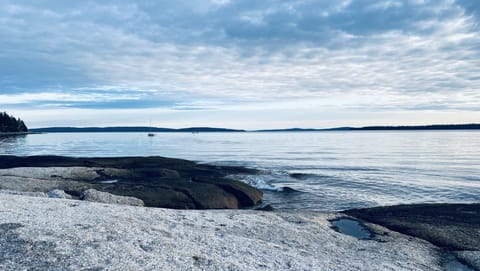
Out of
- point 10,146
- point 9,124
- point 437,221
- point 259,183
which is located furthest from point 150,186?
point 9,124

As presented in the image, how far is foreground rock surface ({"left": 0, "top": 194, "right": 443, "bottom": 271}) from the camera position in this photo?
8.10 meters

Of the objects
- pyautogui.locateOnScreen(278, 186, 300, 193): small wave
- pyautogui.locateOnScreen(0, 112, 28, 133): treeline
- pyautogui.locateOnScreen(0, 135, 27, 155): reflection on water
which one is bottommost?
pyautogui.locateOnScreen(278, 186, 300, 193): small wave

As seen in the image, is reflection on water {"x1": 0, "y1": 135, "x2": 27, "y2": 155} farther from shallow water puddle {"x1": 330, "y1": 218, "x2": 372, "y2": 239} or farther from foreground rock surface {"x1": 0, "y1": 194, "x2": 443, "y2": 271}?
shallow water puddle {"x1": 330, "y1": 218, "x2": 372, "y2": 239}

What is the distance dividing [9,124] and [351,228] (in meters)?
182

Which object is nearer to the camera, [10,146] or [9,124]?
[10,146]

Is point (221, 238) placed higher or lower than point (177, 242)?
lower

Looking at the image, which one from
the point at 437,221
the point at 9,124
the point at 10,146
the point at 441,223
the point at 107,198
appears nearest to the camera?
the point at 441,223

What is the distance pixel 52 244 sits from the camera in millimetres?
8422

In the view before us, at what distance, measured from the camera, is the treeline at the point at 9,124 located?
159 meters

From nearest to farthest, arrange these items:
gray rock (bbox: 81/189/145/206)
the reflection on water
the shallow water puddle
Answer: the shallow water puddle
gray rock (bbox: 81/189/145/206)
the reflection on water

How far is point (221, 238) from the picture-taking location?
1073 cm

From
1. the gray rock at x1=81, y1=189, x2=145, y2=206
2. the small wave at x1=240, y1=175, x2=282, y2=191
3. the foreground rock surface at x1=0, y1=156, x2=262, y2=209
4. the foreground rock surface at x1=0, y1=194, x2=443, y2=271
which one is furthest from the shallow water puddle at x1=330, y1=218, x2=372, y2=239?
the small wave at x1=240, y1=175, x2=282, y2=191

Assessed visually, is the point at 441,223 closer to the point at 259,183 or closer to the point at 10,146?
the point at 259,183

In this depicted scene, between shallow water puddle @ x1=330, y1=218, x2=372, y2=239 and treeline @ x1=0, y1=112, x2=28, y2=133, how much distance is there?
569 ft
